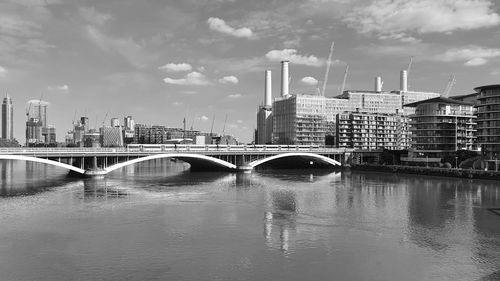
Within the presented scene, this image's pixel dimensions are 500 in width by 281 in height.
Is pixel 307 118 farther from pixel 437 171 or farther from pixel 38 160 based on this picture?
pixel 38 160

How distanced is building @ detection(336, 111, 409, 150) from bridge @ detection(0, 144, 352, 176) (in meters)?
30.3

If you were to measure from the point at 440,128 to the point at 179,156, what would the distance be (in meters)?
61.0

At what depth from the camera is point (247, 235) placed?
3597 centimetres

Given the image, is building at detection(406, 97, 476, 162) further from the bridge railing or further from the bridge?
the bridge railing

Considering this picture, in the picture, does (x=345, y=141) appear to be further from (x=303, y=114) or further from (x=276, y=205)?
(x=276, y=205)

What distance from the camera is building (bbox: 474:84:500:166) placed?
88.4 m

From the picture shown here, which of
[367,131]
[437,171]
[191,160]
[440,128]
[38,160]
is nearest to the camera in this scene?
[38,160]

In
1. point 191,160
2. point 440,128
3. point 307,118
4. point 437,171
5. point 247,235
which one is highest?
point 307,118

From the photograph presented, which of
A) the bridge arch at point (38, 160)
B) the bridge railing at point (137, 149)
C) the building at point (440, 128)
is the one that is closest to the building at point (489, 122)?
the building at point (440, 128)

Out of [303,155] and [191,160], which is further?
[303,155]

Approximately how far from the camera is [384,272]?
87.4 feet

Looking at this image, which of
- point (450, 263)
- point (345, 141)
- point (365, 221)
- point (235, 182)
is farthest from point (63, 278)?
point (345, 141)

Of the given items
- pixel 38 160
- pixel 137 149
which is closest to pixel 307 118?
pixel 137 149

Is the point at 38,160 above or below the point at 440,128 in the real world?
below
